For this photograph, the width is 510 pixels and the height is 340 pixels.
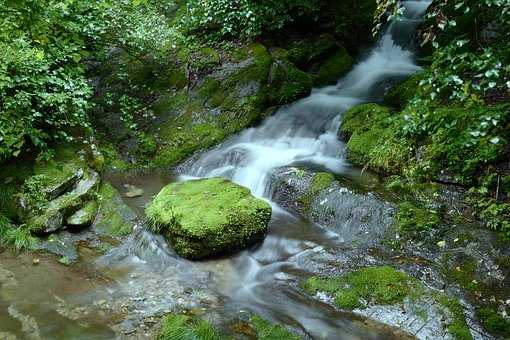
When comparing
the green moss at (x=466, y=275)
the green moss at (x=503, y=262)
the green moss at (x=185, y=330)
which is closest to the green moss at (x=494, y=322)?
the green moss at (x=466, y=275)

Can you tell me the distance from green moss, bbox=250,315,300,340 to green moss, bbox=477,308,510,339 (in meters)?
1.90

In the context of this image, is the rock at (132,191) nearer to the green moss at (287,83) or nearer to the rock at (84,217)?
the rock at (84,217)

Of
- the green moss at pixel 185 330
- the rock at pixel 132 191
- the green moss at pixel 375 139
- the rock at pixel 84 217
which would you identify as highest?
the green moss at pixel 375 139

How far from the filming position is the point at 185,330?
13.8 ft

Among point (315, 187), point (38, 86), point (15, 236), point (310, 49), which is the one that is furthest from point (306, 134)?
point (15, 236)

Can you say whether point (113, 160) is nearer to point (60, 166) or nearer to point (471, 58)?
point (60, 166)

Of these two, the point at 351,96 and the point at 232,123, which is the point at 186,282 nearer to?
the point at 232,123

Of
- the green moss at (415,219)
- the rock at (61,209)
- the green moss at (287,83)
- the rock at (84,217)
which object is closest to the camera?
the green moss at (415,219)

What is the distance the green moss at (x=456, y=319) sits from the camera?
14.7 ft

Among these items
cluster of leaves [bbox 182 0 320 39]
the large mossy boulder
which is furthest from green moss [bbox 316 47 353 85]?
the large mossy boulder

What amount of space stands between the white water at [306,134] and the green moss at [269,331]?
114 inches

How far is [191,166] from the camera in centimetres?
863

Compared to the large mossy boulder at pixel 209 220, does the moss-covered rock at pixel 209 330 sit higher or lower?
lower

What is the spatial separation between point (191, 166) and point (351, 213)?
11.6 feet
